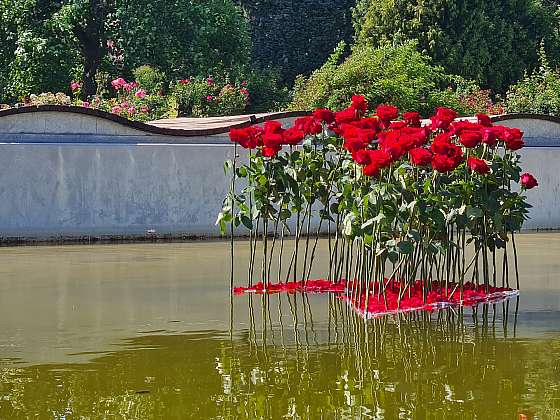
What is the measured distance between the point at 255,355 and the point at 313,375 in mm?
813

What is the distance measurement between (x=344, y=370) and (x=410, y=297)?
3145 millimetres

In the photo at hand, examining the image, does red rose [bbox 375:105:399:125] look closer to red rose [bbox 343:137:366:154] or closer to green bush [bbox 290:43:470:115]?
red rose [bbox 343:137:366:154]

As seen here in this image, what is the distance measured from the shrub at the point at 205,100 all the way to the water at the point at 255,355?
51.5 ft

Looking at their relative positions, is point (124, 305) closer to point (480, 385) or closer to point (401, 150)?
point (401, 150)

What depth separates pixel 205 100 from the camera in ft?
92.7

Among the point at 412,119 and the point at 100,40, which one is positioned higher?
the point at 100,40

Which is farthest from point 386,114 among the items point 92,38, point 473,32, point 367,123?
point 473,32

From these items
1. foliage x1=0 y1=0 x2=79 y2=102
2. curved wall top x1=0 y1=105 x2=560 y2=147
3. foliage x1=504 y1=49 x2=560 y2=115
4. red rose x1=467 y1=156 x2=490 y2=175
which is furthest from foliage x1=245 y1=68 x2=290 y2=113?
red rose x1=467 y1=156 x2=490 y2=175

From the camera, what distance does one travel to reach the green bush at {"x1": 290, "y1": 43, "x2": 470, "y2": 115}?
81.0 feet

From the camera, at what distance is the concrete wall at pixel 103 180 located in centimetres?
1819

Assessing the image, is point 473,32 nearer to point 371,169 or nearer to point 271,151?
point 271,151

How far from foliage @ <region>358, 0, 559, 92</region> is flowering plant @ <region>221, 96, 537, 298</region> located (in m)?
23.9

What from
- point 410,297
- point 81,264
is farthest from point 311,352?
point 81,264

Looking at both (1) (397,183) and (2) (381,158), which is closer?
(2) (381,158)
